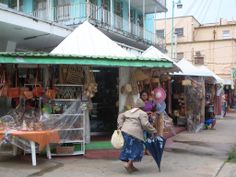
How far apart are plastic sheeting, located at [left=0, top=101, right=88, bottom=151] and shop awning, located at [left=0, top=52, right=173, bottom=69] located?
1.26m

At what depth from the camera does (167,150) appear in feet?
40.1

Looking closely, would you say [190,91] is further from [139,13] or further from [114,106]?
[139,13]

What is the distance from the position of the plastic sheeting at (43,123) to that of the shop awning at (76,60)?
126cm

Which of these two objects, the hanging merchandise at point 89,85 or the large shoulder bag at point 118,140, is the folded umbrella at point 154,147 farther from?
the hanging merchandise at point 89,85

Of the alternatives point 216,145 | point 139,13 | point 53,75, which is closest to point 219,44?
point 139,13

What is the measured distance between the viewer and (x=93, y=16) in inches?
741

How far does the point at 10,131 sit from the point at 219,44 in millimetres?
34010

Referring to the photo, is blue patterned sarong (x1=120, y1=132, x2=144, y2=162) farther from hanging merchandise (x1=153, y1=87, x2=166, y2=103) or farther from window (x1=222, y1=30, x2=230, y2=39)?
window (x1=222, y1=30, x2=230, y2=39)

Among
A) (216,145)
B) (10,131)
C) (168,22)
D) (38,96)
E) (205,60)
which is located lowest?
(216,145)

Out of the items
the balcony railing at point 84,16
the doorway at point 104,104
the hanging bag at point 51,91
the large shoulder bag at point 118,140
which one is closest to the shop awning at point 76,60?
the hanging bag at point 51,91

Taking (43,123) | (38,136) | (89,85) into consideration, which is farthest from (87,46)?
(38,136)

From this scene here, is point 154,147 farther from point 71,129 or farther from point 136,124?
point 71,129

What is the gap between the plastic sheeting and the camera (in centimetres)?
944

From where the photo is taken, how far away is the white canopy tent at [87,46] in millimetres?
11797
